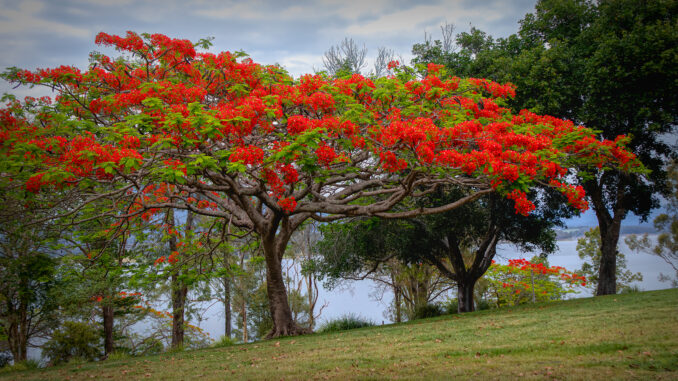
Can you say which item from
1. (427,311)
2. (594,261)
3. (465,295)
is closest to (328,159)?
(427,311)

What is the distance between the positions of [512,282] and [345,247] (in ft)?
29.4

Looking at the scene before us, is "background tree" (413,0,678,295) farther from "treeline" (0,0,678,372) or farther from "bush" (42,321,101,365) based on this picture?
"bush" (42,321,101,365)

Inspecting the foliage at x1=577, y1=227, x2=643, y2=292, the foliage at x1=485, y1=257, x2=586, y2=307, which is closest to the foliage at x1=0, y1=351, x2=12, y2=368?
the foliage at x1=485, y1=257, x2=586, y2=307

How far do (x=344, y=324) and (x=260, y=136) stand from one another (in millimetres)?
8803

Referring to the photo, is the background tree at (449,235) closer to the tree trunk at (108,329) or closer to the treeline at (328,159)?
the treeline at (328,159)

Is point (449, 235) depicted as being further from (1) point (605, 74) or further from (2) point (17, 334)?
(2) point (17, 334)

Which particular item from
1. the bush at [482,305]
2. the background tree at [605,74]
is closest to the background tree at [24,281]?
the background tree at [605,74]

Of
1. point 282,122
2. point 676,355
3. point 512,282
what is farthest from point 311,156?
point 512,282

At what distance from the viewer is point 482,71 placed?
15383 mm

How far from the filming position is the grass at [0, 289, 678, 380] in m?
5.20

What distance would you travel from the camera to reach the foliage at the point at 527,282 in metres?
19.6

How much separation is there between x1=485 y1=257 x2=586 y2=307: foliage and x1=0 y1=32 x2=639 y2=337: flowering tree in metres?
10.4

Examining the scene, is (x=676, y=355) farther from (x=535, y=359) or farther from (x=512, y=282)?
(x=512, y=282)

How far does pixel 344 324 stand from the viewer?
15.3 metres
